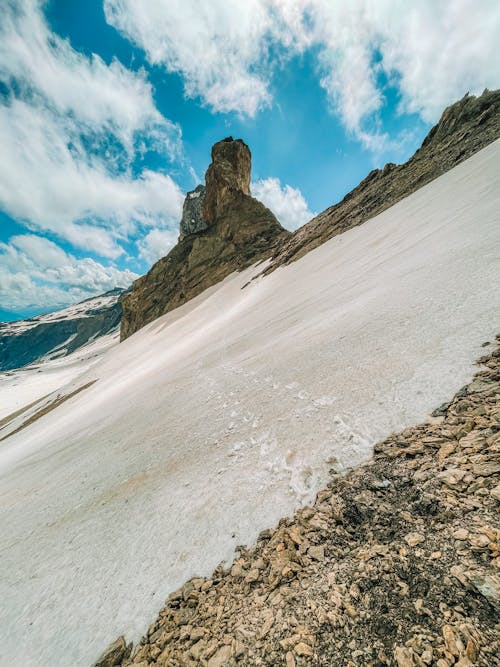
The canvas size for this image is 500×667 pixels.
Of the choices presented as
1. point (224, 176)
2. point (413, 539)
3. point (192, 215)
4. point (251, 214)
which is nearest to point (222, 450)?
point (413, 539)

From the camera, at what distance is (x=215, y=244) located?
6209 centimetres

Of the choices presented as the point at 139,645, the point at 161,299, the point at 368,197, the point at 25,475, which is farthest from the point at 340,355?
the point at 161,299

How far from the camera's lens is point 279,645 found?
2248mm

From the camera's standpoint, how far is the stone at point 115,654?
116 inches

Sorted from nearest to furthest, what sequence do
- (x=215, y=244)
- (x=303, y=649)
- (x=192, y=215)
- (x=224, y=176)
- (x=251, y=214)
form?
(x=303, y=649), (x=215, y=244), (x=251, y=214), (x=224, y=176), (x=192, y=215)

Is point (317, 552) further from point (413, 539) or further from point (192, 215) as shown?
point (192, 215)

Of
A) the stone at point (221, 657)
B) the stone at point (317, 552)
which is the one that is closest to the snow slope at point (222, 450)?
the stone at point (317, 552)

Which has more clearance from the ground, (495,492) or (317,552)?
(495,492)

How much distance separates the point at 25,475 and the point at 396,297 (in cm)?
1514

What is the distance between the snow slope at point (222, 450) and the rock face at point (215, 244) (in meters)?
47.0

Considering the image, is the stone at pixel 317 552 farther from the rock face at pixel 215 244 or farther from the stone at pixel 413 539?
the rock face at pixel 215 244

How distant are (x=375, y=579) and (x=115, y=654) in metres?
2.97

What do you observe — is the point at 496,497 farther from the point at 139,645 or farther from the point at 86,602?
the point at 86,602

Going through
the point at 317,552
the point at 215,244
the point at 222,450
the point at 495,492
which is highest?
the point at 215,244
